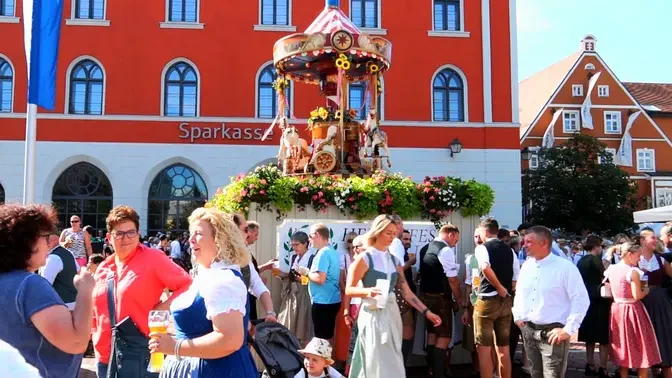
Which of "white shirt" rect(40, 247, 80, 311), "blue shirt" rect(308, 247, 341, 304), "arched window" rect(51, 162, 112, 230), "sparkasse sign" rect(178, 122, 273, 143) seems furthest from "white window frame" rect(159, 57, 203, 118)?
"white shirt" rect(40, 247, 80, 311)

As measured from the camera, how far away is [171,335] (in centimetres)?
323

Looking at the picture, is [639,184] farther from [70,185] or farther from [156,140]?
[70,185]

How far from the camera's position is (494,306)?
21.9ft

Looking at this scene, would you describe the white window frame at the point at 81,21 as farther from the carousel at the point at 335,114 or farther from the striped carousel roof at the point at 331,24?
the carousel at the point at 335,114

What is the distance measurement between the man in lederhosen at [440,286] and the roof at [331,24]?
436 centimetres

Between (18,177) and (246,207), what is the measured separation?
16183 mm

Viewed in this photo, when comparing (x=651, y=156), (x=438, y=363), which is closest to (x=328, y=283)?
(x=438, y=363)

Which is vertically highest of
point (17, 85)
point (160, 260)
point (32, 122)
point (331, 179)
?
point (17, 85)

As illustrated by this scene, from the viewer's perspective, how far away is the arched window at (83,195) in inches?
851

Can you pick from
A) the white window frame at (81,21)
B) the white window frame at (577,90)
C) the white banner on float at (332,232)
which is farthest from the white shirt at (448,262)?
the white window frame at (577,90)

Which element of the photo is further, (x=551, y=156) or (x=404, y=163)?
(x=551, y=156)

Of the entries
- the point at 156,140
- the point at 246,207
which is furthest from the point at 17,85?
the point at 246,207

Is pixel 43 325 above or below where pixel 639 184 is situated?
below

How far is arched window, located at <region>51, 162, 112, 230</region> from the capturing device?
70.9 ft
